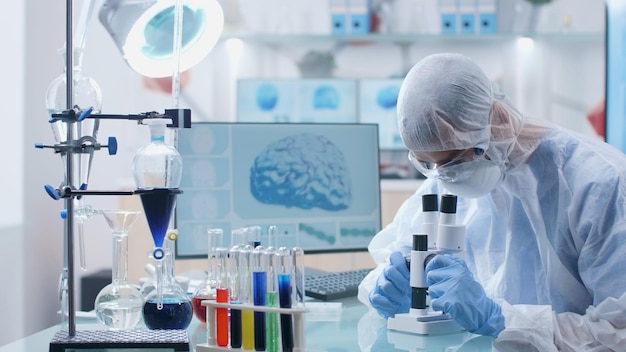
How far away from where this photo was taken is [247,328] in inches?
51.3

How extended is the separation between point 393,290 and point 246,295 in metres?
0.40

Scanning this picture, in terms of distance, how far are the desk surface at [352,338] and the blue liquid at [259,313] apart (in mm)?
83

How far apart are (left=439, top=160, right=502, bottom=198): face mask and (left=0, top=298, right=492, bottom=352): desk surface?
11.5 inches

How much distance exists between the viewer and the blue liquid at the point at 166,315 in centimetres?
146

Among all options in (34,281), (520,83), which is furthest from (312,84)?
(34,281)

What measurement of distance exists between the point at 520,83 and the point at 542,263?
111 inches

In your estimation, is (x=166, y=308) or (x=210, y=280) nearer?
(x=166, y=308)

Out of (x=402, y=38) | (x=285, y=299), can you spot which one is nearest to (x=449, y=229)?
(x=285, y=299)

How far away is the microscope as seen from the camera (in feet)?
4.91

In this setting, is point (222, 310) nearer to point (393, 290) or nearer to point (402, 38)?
point (393, 290)

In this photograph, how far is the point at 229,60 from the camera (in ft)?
14.0

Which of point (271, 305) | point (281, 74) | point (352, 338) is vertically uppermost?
point (281, 74)

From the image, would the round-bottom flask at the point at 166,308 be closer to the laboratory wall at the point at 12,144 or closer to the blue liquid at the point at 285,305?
the blue liquid at the point at 285,305

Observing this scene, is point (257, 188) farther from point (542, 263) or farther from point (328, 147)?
point (542, 263)
